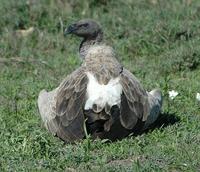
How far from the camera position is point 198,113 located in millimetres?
8953

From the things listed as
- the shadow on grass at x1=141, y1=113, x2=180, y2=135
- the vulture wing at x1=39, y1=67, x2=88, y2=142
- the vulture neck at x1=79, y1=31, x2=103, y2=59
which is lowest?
the shadow on grass at x1=141, y1=113, x2=180, y2=135

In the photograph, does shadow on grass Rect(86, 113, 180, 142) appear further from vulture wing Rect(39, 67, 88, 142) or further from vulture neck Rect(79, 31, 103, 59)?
vulture neck Rect(79, 31, 103, 59)

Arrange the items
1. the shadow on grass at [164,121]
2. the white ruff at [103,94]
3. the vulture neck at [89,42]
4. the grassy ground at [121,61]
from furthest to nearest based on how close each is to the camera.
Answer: the vulture neck at [89,42] → the shadow on grass at [164,121] → the white ruff at [103,94] → the grassy ground at [121,61]

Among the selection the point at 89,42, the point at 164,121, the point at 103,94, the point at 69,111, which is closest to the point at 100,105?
the point at 103,94

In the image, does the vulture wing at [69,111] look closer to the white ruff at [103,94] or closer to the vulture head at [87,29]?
the white ruff at [103,94]

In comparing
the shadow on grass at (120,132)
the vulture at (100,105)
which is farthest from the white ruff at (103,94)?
the shadow on grass at (120,132)

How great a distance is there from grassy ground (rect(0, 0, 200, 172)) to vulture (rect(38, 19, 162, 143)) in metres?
0.15

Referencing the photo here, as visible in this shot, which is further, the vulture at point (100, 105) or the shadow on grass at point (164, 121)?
the shadow on grass at point (164, 121)

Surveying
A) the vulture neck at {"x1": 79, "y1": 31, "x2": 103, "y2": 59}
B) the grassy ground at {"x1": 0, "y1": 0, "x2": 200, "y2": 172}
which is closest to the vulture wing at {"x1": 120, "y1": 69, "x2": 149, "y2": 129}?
the grassy ground at {"x1": 0, "y1": 0, "x2": 200, "y2": 172}

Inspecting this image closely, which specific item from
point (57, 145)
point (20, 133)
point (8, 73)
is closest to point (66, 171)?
point (57, 145)

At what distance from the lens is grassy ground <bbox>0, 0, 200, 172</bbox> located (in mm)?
7266

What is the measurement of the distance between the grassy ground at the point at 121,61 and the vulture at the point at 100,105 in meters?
0.15

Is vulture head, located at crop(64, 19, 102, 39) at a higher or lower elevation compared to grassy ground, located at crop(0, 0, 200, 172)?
higher

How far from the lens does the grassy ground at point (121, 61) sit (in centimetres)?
727
